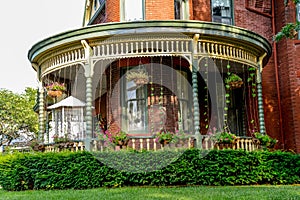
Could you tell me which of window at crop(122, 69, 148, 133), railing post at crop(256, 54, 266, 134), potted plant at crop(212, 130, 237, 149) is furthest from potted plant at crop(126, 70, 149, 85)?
railing post at crop(256, 54, 266, 134)

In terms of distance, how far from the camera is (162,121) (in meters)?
12.0

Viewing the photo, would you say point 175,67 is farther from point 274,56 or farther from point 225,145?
point 274,56

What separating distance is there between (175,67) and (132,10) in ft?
9.35

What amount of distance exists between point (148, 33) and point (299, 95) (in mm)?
6524

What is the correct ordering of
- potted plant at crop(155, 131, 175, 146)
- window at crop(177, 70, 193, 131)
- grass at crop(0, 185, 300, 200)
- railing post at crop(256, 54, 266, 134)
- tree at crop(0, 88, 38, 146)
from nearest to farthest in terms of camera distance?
grass at crop(0, 185, 300, 200), potted plant at crop(155, 131, 175, 146), railing post at crop(256, 54, 266, 134), window at crop(177, 70, 193, 131), tree at crop(0, 88, 38, 146)

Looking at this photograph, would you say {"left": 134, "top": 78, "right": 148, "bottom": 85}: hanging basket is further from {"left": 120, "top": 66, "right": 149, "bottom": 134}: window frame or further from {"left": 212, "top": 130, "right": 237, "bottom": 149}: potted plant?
{"left": 212, "top": 130, "right": 237, "bottom": 149}: potted plant

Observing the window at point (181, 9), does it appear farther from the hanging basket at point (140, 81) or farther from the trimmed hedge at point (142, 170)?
the trimmed hedge at point (142, 170)

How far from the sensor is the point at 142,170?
9.11 m

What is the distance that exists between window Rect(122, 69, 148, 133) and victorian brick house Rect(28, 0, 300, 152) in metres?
→ 0.03

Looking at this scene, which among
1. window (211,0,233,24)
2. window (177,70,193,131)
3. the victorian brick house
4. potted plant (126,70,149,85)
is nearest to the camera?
the victorian brick house

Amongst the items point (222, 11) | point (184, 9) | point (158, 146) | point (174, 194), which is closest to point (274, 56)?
point (222, 11)

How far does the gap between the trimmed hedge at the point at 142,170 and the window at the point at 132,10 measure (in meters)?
5.97

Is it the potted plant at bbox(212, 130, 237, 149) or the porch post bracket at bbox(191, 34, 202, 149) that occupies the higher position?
the porch post bracket at bbox(191, 34, 202, 149)

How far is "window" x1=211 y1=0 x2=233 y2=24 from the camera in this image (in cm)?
1475
